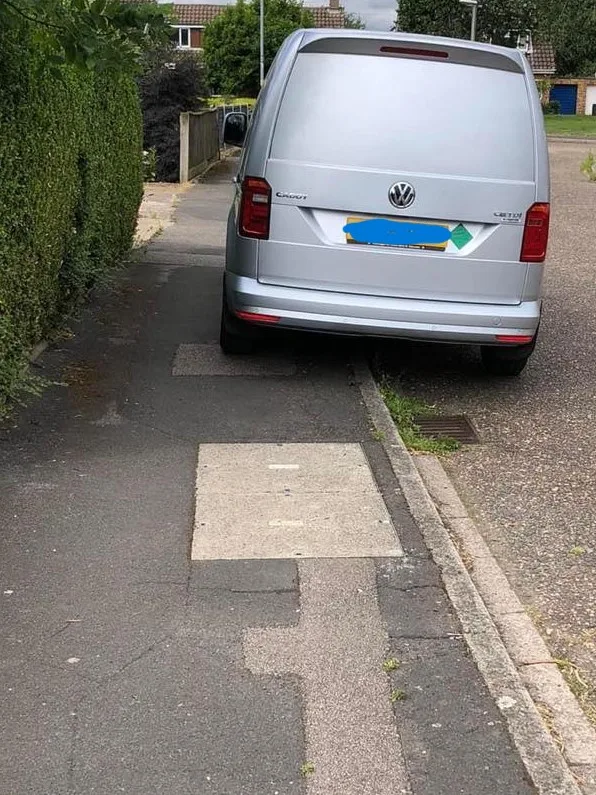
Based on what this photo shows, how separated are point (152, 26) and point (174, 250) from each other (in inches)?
356

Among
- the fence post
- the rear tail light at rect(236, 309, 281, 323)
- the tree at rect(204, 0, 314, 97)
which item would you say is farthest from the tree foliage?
the rear tail light at rect(236, 309, 281, 323)

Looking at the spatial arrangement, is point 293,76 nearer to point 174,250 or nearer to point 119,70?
point 119,70

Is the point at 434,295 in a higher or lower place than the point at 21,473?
higher

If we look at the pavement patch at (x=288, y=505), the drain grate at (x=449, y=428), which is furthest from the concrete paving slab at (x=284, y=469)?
the drain grate at (x=449, y=428)

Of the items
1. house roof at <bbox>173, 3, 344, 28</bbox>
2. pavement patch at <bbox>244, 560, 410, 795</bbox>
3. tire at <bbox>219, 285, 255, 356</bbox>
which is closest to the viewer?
pavement patch at <bbox>244, 560, 410, 795</bbox>

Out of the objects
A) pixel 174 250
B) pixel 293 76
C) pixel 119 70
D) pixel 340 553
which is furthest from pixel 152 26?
pixel 174 250

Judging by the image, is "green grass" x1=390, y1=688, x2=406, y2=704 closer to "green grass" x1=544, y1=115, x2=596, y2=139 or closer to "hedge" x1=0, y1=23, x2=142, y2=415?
"hedge" x1=0, y1=23, x2=142, y2=415

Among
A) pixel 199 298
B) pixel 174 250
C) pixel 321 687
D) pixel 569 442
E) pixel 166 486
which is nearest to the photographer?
pixel 321 687

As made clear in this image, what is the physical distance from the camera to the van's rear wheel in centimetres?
744

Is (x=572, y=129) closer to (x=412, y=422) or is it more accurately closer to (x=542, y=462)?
(x=412, y=422)

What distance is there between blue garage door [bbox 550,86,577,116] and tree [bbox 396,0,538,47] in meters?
10.0

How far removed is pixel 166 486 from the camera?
539 centimetres

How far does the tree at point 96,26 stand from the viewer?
16.0ft

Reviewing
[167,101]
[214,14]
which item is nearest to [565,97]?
[214,14]
